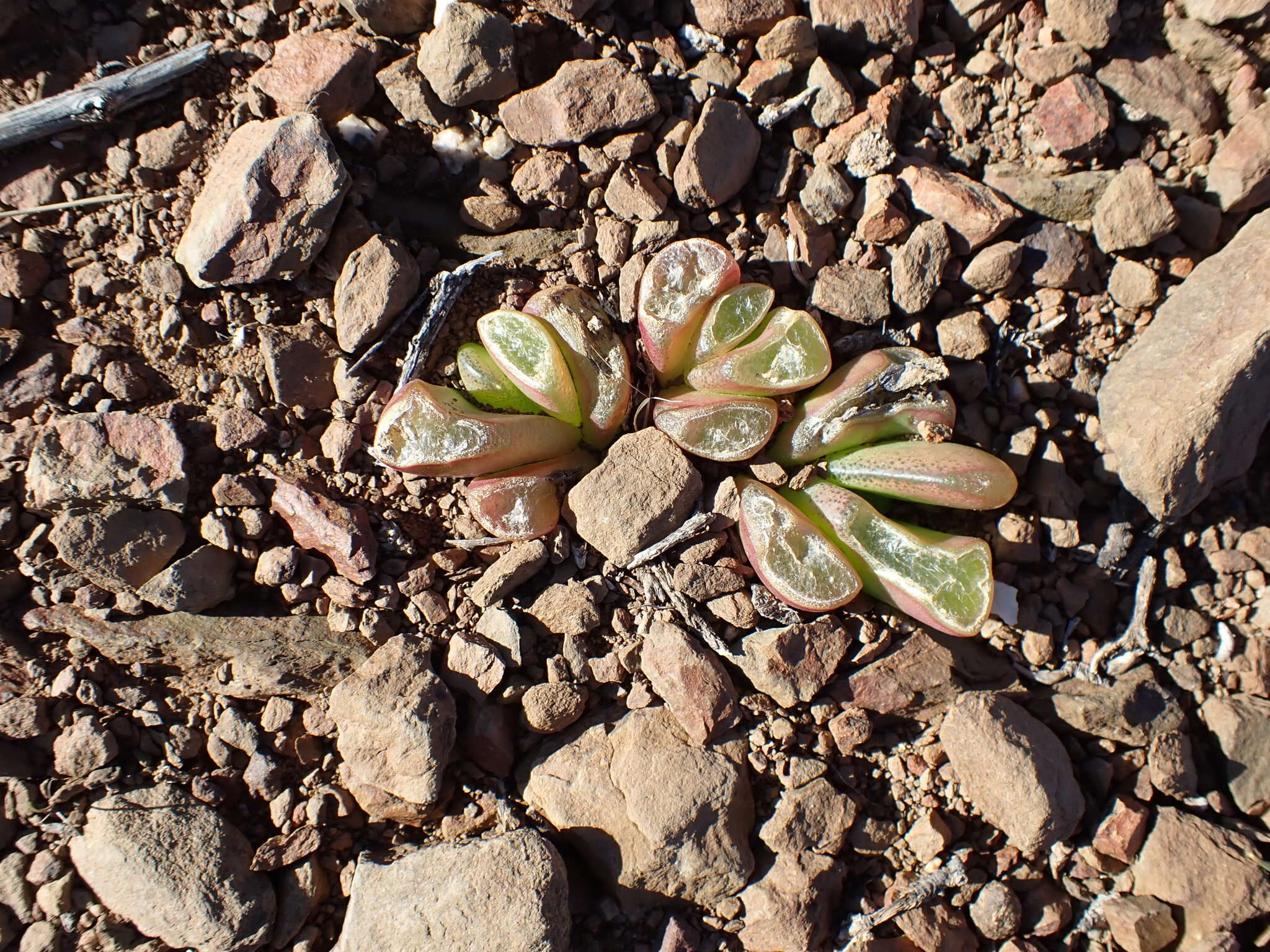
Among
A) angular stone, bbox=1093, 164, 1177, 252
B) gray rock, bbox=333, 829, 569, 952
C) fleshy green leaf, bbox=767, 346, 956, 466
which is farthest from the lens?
angular stone, bbox=1093, 164, 1177, 252

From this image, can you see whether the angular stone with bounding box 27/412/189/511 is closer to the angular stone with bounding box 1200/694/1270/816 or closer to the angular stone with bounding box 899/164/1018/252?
the angular stone with bounding box 899/164/1018/252

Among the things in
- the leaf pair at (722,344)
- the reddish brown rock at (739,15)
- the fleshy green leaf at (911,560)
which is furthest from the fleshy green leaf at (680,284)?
the reddish brown rock at (739,15)

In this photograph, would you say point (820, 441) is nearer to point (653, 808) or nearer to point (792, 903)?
point (653, 808)

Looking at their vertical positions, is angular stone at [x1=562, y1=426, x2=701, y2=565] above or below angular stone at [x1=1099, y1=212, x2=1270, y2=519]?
above

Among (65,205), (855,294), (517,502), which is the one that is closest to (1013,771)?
(855,294)

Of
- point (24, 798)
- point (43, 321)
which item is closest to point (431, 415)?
point (43, 321)

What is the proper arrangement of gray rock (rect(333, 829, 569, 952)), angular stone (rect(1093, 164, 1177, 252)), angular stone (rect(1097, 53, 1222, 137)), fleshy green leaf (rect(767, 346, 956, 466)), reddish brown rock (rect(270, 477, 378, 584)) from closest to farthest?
1. gray rock (rect(333, 829, 569, 952))
2. reddish brown rock (rect(270, 477, 378, 584))
3. fleshy green leaf (rect(767, 346, 956, 466))
4. angular stone (rect(1093, 164, 1177, 252))
5. angular stone (rect(1097, 53, 1222, 137))

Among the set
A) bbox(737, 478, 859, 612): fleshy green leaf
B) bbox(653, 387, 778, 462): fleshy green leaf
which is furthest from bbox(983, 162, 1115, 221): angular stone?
bbox(737, 478, 859, 612): fleshy green leaf
